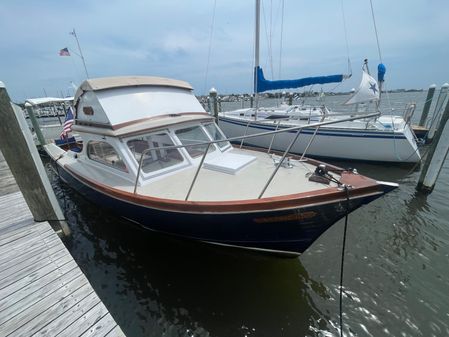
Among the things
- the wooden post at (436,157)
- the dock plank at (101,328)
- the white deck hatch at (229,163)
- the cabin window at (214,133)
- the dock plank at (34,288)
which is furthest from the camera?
the wooden post at (436,157)

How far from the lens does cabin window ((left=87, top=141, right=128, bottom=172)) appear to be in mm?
5092

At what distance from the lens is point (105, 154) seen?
552 centimetres

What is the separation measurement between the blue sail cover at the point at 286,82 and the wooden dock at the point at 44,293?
30.0 ft

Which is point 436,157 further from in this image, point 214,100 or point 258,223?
point 214,100

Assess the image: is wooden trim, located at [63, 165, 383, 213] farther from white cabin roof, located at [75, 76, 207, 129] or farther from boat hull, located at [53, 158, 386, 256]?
white cabin roof, located at [75, 76, 207, 129]

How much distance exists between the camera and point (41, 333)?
2.28 m

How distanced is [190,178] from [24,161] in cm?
278

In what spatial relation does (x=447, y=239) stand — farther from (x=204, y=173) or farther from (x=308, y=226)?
(x=204, y=173)

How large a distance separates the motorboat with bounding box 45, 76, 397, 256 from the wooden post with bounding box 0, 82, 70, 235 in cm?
95

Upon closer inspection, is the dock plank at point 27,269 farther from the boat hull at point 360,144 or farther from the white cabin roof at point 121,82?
the boat hull at point 360,144

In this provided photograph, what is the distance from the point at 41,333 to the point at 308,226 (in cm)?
332

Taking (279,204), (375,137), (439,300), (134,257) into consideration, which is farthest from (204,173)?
(375,137)

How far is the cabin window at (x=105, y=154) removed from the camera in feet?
16.7

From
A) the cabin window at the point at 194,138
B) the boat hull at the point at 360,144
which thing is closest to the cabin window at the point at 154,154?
the cabin window at the point at 194,138
